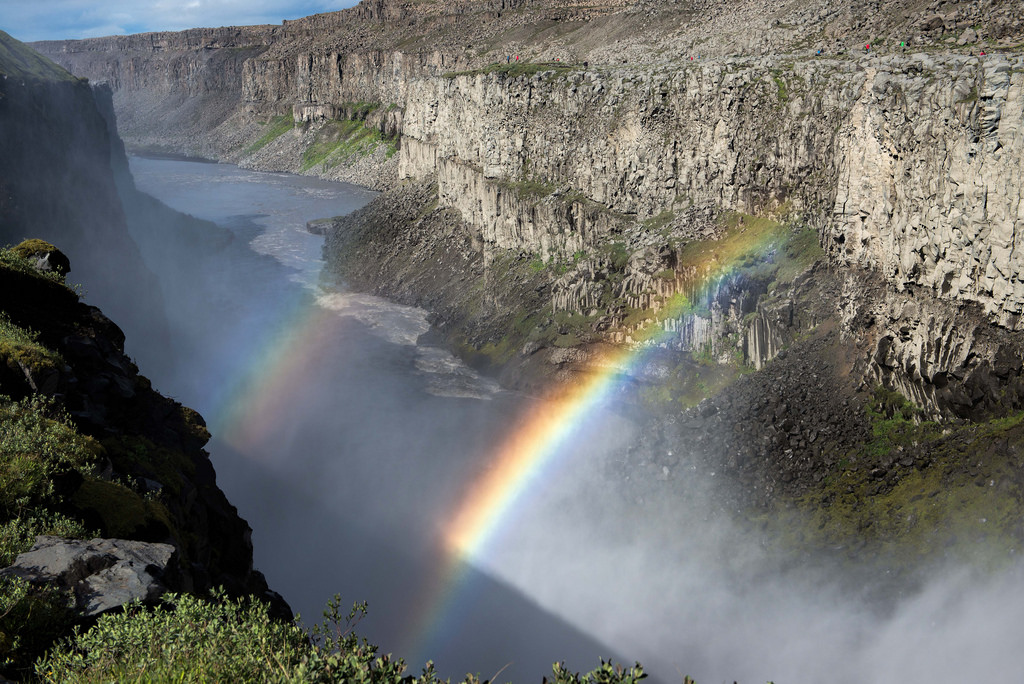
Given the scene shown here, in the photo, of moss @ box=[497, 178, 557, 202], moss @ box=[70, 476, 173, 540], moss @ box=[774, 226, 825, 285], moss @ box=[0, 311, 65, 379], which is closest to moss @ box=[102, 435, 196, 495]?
moss @ box=[0, 311, 65, 379]

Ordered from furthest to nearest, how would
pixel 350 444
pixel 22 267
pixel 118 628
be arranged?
pixel 350 444
pixel 22 267
pixel 118 628

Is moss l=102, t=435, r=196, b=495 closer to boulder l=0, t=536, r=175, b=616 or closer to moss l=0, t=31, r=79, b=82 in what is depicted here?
boulder l=0, t=536, r=175, b=616

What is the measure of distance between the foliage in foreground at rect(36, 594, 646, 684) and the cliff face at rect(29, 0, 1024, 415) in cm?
2447

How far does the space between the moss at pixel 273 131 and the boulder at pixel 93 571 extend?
6854 inches

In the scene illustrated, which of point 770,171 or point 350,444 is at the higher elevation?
point 770,171

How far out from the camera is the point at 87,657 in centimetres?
861

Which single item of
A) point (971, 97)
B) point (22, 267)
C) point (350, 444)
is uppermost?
point (971, 97)

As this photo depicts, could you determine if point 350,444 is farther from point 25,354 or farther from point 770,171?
point 25,354

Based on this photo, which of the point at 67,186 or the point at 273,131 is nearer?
the point at 67,186

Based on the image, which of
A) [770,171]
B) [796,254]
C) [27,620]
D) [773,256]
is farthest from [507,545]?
[27,620]

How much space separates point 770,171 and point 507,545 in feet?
81.0

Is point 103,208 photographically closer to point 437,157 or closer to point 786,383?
point 437,157

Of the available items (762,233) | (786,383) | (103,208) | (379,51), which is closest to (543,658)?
(786,383)

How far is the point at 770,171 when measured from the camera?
140ft
